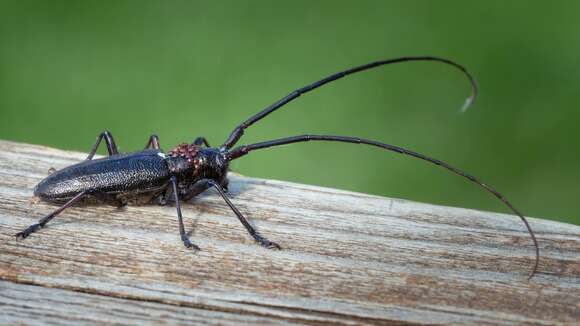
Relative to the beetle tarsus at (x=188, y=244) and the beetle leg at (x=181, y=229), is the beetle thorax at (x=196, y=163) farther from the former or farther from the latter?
the beetle tarsus at (x=188, y=244)

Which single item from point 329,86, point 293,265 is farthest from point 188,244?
point 329,86

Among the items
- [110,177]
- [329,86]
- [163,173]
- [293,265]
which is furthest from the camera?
[329,86]

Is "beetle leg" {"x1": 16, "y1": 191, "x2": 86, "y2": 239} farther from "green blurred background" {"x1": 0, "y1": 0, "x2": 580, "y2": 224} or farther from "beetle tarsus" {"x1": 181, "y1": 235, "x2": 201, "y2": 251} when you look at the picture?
"green blurred background" {"x1": 0, "y1": 0, "x2": 580, "y2": 224}

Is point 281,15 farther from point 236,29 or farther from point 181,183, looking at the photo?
point 181,183

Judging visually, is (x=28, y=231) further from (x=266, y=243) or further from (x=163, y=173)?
(x=163, y=173)

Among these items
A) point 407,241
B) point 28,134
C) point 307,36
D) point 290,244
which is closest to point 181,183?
point 290,244
